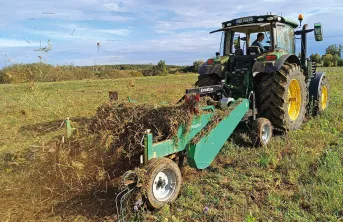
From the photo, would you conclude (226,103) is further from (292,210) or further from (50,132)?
(50,132)

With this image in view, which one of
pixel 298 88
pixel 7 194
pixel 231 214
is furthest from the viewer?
pixel 298 88

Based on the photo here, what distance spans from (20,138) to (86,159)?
320 cm

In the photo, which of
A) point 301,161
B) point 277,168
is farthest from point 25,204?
point 301,161

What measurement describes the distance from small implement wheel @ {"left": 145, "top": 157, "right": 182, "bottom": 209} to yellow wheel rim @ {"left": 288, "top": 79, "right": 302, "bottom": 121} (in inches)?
149

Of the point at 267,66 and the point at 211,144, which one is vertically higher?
the point at 267,66

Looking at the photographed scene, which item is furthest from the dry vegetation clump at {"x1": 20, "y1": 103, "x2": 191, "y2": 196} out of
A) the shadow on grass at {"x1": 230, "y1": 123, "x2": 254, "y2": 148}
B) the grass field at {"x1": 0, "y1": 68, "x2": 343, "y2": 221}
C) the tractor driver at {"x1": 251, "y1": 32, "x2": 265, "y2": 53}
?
the tractor driver at {"x1": 251, "y1": 32, "x2": 265, "y2": 53}

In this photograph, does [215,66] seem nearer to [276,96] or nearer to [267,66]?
[267,66]

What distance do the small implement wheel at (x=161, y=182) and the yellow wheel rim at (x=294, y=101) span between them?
12.4ft

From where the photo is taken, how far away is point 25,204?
383 cm

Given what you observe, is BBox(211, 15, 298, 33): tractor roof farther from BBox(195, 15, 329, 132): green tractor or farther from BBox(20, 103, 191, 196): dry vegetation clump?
BBox(20, 103, 191, 196): dry vegetation clump

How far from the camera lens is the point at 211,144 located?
4.20m

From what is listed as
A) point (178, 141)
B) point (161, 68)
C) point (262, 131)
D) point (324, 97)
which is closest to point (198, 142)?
point (178, 141)

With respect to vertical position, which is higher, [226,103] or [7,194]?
[226,103]

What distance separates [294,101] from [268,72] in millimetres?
1413
